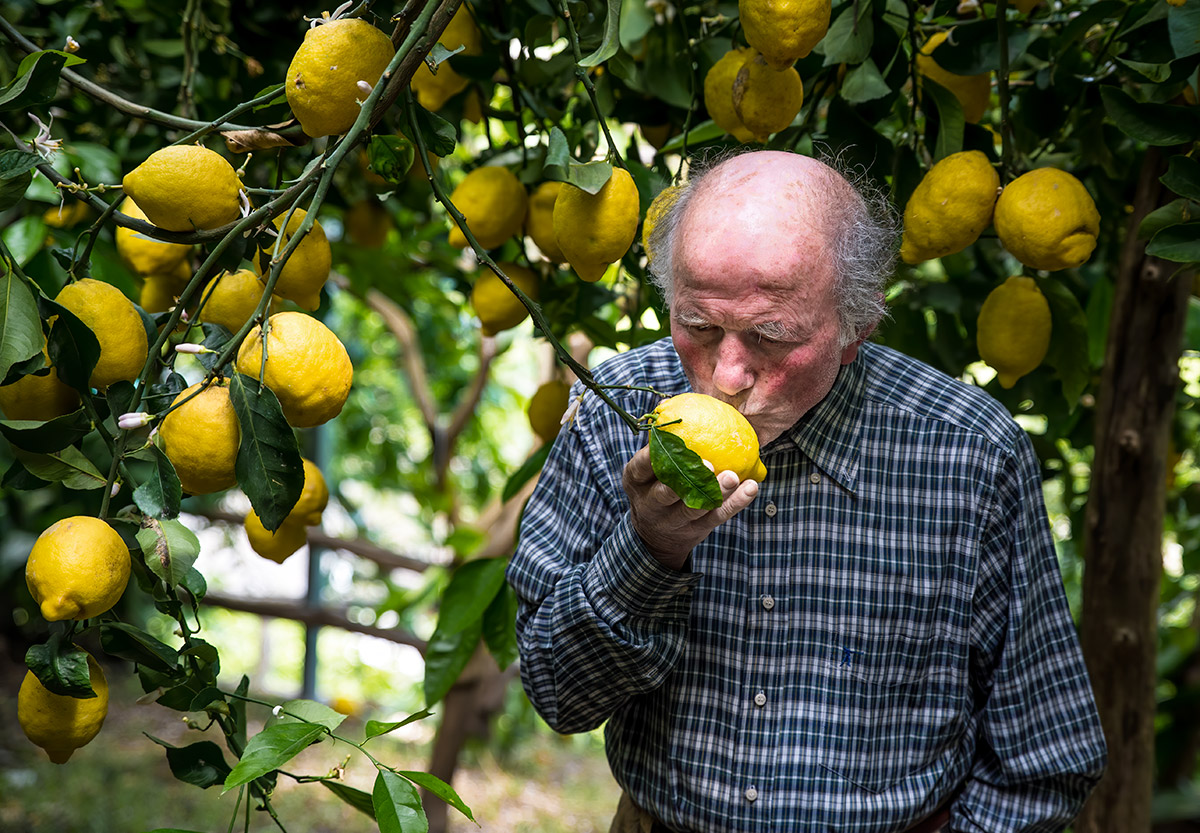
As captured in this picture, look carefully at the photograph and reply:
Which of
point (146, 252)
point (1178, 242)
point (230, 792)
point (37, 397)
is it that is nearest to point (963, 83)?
point (1178, 242)

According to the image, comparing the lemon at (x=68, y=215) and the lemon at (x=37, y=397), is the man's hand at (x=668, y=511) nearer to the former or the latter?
the lemon at (x=37, y=397)

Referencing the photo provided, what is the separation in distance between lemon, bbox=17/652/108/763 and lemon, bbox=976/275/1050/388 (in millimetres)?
964

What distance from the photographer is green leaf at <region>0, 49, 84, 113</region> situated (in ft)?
2.39

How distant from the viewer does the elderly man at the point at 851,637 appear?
1.15m

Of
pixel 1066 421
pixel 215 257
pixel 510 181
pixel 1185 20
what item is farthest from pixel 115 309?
pixel 1066 421

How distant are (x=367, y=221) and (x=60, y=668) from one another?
1.21 m

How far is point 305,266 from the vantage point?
0.84 metres

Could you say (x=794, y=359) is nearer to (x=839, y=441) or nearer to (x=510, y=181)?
(x=839, y=441)

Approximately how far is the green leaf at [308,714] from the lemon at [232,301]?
31 centimetres

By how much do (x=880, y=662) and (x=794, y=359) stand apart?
0.39 m

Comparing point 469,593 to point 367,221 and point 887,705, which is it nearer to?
point 887,705

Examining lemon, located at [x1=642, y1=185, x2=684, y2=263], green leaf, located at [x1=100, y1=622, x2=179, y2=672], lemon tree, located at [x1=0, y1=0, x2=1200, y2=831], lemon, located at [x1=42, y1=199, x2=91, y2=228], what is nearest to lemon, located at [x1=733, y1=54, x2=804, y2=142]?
lemon tree, located at [x1=0, y1=0, x2=1200, y2=831]

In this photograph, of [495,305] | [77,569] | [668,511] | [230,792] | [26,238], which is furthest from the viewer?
[230,792]

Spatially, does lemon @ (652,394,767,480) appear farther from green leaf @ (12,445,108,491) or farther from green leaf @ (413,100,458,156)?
green leaf @ (12,445,108,491)
